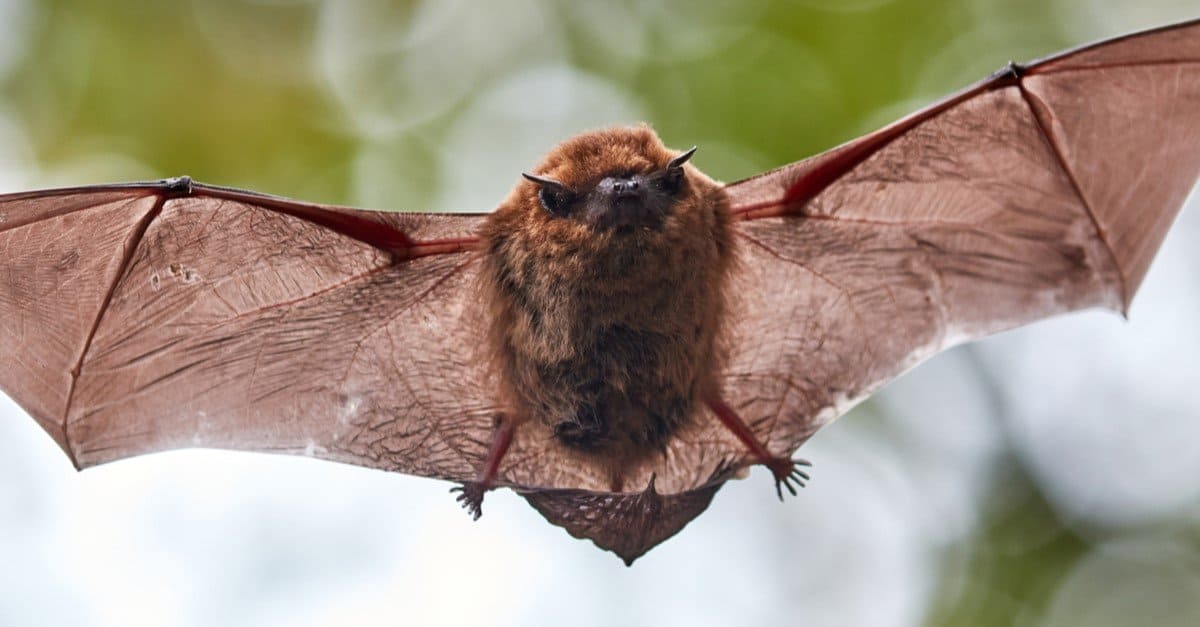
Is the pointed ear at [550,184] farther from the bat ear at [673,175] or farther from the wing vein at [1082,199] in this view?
the wing vein at [1082,199]

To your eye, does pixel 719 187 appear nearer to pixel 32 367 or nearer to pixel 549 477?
pixel 549 477

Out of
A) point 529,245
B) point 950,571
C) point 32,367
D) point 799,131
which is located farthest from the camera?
point 950,571

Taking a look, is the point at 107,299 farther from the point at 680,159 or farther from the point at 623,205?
the point at 680,159

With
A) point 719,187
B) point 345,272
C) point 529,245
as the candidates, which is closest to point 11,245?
point 345,272

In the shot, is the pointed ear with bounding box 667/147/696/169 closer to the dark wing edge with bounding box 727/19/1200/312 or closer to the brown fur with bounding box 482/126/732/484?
the brown fur with bounding box 482/126/732/484

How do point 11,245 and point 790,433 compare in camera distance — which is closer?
point 11,245

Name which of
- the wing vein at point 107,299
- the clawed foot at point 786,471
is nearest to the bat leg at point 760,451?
the clawed foot at point 786,471

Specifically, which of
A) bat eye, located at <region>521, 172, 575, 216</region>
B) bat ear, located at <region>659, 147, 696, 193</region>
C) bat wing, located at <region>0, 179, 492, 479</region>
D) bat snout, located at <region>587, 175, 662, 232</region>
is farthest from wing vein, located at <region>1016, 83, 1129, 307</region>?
bat wing, located at <region>0, 179, 492, 479</region>
